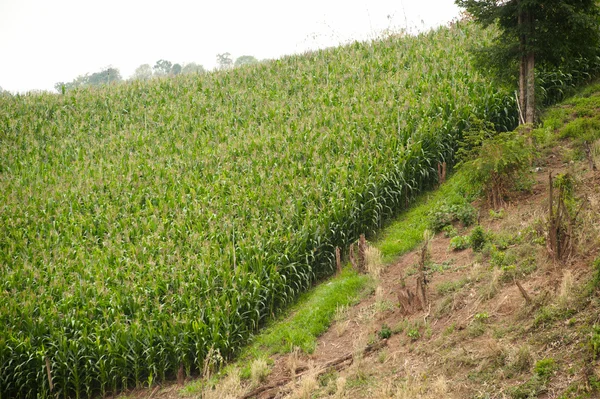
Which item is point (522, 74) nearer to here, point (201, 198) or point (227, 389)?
point (201, 198)

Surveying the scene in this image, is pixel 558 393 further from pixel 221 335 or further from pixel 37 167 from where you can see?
pixel 37 167

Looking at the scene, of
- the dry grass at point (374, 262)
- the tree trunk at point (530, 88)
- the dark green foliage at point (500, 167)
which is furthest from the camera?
the tree trunk at point (530, 88)

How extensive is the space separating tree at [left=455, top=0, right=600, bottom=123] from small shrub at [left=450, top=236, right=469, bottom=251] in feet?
12.2

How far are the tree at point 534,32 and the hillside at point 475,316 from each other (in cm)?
141

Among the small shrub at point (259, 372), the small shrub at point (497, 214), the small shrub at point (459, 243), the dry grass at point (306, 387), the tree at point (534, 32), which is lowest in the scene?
the small shrub at point (259, 372)

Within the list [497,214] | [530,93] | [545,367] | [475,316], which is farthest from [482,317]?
[530,93]

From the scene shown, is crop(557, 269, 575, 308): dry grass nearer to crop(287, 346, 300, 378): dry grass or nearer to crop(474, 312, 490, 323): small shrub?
crop(474, 312, 490, 323): small shrub

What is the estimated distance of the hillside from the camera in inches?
250

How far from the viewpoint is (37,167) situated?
18.9 metres

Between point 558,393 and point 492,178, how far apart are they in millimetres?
5851

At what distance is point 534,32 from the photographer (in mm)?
11820

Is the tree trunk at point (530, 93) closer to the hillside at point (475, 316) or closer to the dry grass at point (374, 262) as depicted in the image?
the hillside at point (475, 316)

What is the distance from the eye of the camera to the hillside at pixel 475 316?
6355mm

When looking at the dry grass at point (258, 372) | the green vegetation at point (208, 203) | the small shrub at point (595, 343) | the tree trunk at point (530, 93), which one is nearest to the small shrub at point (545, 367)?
the small shrub at point (595, 343)
